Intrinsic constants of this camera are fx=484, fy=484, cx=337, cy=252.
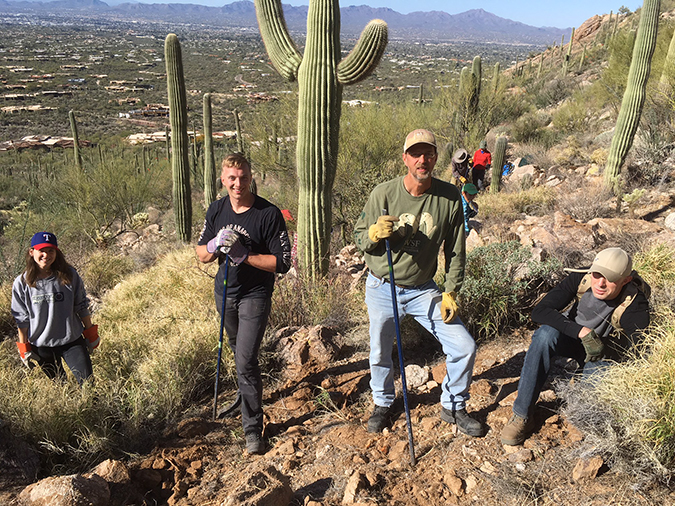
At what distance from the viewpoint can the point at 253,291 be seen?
346 centimetres

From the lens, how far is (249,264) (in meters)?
3.37

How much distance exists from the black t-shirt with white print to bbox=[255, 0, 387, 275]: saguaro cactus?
2.70 metres

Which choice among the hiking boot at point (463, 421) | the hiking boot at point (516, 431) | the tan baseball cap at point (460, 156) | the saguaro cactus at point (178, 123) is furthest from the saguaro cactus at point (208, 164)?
the hiking boot at point (516, 431)

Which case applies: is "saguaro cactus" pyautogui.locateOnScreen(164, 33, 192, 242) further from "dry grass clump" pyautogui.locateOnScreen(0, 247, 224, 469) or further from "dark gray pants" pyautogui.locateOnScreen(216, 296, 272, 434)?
"dark gray pants" pyautogui.locateOnScreen(216, 296, 272, 434)

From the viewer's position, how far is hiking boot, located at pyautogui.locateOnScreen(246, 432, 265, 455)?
3352 mm

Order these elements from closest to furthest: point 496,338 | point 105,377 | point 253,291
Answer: point 253,291
point 105,377
point 496,338

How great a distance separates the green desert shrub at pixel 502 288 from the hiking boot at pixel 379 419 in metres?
1.52

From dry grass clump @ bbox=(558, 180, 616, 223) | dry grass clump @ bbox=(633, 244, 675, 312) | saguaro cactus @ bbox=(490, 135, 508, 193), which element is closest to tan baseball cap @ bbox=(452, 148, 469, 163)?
dry grass clump @ bbox=(558, 180, 616, 223)

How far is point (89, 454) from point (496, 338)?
139 inches

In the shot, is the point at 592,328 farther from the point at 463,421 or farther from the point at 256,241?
the point at 256,241

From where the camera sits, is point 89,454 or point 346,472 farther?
point 89,454

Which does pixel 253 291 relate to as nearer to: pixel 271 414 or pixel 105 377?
pixel 271 414

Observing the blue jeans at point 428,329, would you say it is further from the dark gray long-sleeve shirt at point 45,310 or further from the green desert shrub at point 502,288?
the dark gray long-sleeve shirt at point 45,310

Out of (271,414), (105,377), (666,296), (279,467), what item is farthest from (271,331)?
(666,296)
